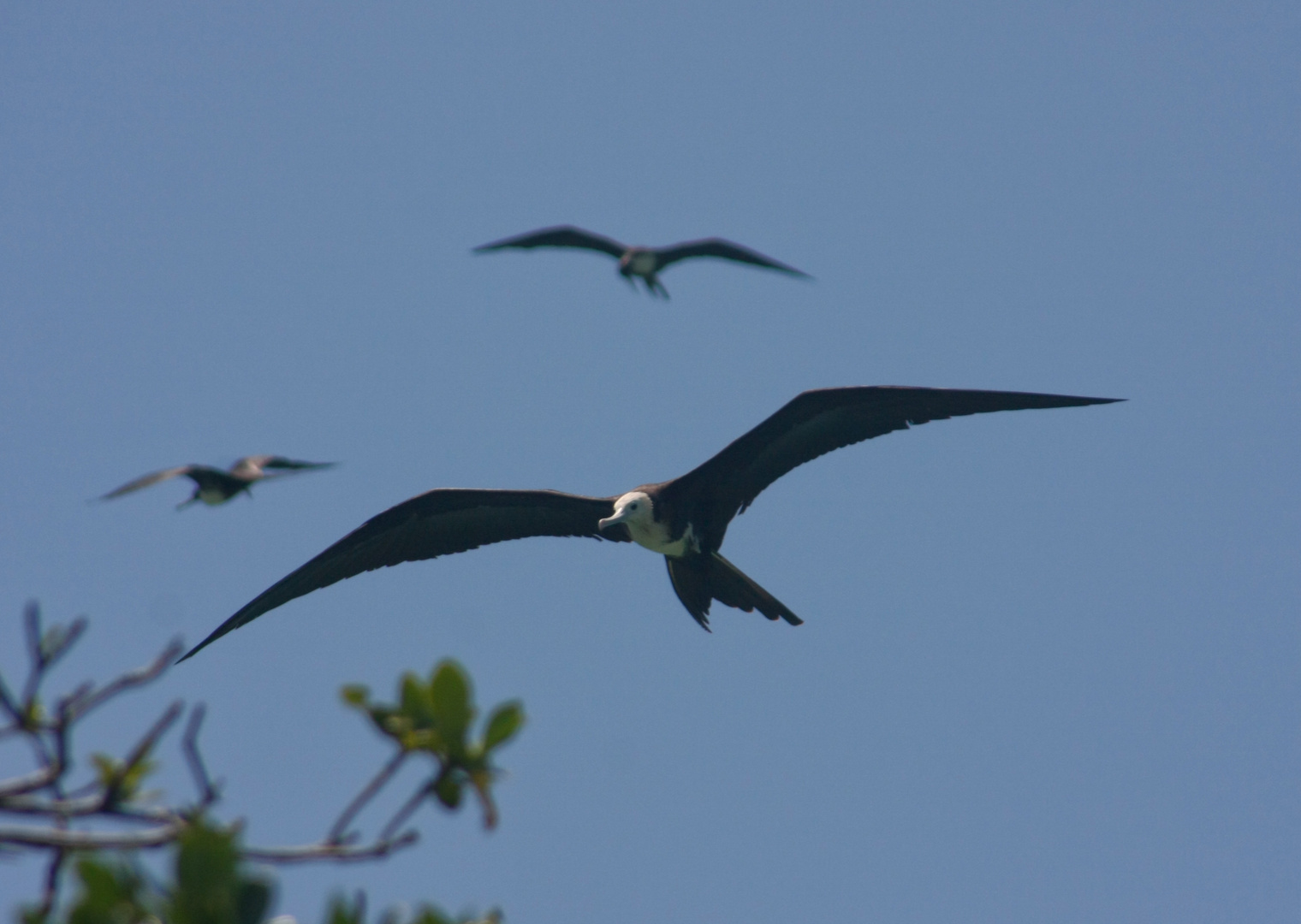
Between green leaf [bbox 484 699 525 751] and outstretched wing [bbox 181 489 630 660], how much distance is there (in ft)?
16.1

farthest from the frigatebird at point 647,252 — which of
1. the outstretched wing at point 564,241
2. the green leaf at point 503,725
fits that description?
the green leaf at point 503,725

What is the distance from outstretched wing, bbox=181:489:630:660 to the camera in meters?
7.67

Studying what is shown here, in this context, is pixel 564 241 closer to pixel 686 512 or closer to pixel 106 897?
pixel 686 512

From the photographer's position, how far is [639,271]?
6.86 m

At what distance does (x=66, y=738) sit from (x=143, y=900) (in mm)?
381

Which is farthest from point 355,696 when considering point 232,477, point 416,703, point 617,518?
point 617,518

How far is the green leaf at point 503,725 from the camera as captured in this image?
278 cm

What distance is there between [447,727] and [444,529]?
17.3 feet

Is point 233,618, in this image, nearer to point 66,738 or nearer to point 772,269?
point 772,269

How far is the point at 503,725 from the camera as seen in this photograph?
2.79 metres

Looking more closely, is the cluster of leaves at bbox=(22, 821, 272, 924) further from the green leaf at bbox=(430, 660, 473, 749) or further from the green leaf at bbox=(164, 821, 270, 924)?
the green leaf at bbox=(430, 660, 473, 749)

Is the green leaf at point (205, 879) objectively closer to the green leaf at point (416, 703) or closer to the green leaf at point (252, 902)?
the green leaf at point (252, 902)

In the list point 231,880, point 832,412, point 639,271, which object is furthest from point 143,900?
point 832,412

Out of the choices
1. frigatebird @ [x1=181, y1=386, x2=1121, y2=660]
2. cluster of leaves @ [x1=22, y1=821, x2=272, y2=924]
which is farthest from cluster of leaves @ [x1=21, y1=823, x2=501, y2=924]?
frigatebird @ [x1=181, y1=386, x2=1121, y2=660]
